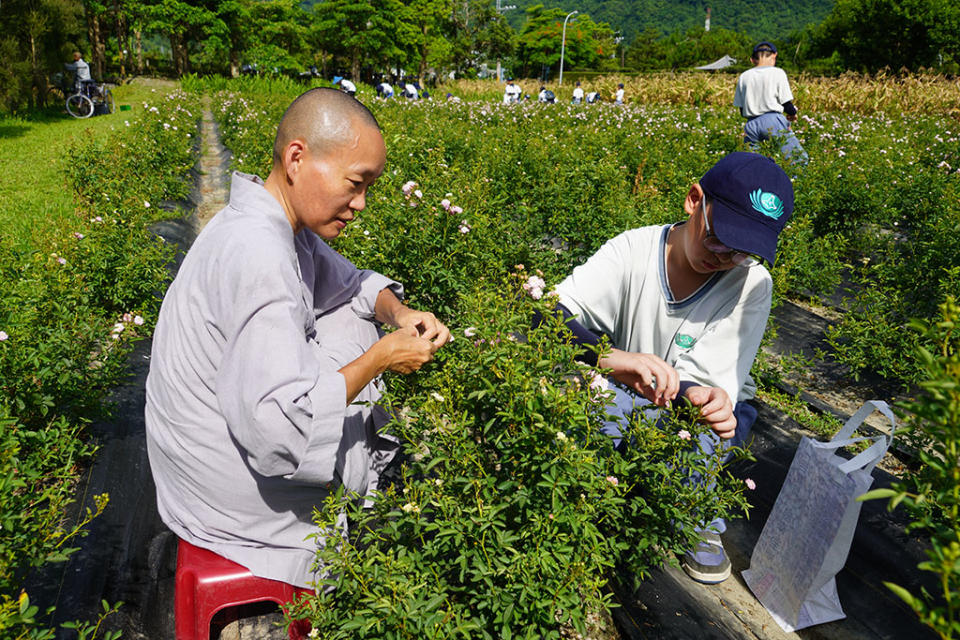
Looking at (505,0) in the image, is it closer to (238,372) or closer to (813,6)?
(238,372)

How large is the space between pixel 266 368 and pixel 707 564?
1.79 metres

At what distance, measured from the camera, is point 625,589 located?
80.4 inches

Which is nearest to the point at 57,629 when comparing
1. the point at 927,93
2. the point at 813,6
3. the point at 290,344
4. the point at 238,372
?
the point at 238,372

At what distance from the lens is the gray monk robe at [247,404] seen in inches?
54.2

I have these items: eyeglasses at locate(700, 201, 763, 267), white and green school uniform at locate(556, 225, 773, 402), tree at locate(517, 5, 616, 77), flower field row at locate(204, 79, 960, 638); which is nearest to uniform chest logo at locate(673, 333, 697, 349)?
white and green school uniform at locate(556, 225, 773, 402)

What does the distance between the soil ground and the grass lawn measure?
6.03ft

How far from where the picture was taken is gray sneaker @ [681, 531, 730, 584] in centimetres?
210

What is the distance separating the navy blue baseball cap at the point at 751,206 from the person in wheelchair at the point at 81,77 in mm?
18113

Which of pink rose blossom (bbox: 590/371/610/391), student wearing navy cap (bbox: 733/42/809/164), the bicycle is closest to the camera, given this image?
Result: pink rose blossom (bbox: 590/371/610/391)

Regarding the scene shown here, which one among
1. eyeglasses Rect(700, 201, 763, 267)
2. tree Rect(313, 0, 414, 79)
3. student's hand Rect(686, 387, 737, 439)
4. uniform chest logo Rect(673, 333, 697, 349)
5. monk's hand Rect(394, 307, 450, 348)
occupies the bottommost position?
student's hand Rect(686, 387, 737, 439)

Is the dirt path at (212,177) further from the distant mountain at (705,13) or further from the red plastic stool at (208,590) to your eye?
the distant mountain at (705,13)

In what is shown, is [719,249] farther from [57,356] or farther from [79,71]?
[79,71]

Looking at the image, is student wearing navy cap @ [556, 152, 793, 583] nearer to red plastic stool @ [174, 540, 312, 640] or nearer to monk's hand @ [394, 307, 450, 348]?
monk's hand @ [394, 307, 450, 348]

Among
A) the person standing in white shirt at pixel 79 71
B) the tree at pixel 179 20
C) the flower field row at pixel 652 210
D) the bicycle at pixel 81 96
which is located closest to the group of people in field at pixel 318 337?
the flower field row at pixel 652 210
